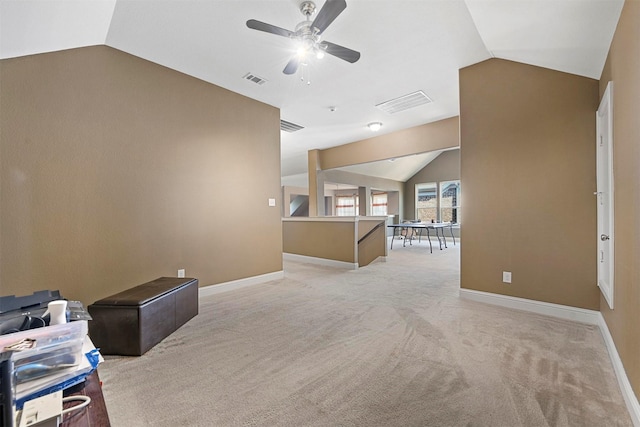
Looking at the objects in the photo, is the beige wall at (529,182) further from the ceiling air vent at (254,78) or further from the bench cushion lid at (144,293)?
the bench cushion lid at (144,293)

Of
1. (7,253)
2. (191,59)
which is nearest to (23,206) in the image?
(7,253)

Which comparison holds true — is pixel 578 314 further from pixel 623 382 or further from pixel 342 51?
pixel 342 51

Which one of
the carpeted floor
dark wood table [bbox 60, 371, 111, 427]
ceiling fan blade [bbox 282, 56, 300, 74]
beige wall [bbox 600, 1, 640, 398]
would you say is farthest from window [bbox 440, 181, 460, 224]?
dark wood table [bbox 60, 371, 111, 427]

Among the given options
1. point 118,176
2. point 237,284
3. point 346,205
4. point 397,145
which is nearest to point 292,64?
point 118,176

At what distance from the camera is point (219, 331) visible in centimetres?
250

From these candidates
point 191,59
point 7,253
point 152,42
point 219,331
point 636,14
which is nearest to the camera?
point 636,14

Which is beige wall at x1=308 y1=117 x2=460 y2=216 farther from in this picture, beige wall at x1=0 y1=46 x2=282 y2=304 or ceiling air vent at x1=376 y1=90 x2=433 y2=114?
beige wall at x1=0 y1=46 x2=282 y2=304

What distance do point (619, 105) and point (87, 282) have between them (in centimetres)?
454

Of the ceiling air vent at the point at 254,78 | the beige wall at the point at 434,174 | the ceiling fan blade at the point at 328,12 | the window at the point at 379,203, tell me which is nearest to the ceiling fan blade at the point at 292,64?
the ceiling fan blade at the point at 328,12

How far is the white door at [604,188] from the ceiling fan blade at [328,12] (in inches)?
82.6

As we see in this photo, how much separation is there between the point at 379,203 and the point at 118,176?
36.8ft

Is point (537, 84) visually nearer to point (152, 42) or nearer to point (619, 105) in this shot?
point (619, 105)

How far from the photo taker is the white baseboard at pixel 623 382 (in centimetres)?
140

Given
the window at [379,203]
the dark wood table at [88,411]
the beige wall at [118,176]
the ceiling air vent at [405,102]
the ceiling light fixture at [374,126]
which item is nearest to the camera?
Result: the dark wood table at [88,411]
